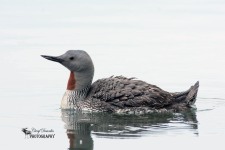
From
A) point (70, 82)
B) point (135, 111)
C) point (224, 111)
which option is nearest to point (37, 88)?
point (70, 82)

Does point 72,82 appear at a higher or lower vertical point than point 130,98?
higher

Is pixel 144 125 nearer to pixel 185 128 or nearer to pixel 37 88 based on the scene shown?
pixel 185 128

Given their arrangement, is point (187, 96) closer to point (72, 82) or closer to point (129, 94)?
point (129, 94)

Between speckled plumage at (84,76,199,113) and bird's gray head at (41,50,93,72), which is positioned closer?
speckled plumage at (84,76,199,113)

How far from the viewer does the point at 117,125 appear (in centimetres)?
1566

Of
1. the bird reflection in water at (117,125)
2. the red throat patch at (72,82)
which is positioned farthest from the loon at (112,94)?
the bird reflection in water at (117,125)

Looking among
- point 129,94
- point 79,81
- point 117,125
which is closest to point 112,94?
point 129,94

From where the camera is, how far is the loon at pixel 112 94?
16.8 m

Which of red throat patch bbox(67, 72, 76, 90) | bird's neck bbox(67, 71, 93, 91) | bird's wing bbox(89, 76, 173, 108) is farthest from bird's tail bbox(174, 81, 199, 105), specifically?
red throat patch bbox(67, 72, 76, 90)

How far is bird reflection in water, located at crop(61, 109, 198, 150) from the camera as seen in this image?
48.2ft

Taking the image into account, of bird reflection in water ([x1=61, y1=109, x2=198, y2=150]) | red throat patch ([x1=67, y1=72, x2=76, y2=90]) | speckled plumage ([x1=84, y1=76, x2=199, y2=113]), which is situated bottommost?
bird reflection in water ([x1=61, y1=109, x2=198, y2=150])

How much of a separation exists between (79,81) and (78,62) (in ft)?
1.29

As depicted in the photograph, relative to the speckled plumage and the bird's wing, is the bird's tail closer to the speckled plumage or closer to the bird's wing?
the speckled plumage

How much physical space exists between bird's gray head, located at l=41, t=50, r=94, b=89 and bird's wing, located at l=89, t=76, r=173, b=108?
Result: 0.32 metres
